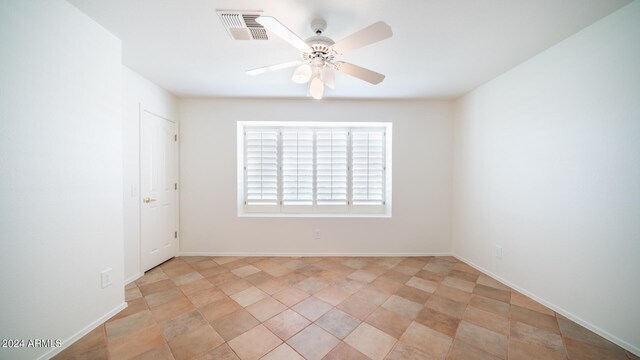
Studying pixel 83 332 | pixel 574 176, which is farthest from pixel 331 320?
pixel 574 176

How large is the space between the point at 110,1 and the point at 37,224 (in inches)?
61.2

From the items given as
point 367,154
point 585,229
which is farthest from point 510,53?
point 367,154

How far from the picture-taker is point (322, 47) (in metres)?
1.51

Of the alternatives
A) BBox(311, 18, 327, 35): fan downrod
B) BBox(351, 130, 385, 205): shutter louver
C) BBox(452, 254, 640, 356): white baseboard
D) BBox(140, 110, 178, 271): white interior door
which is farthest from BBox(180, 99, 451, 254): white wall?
BBox(311, 18, 327, 35): fan downrod

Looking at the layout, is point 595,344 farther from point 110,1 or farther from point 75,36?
point 75,36

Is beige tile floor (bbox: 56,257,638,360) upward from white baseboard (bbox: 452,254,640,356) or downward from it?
downward

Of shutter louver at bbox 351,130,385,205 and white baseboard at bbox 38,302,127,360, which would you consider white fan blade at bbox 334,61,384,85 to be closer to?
shutter louver at bbox 351,130,385,205

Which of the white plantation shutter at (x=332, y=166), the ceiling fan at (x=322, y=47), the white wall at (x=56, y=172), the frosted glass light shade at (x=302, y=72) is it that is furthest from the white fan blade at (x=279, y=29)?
the white plantation shutter at (x=332, y=166)

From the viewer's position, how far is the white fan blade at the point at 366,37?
46.8 inches

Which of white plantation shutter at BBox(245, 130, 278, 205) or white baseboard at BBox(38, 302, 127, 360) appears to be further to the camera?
white plantation shutter at BBox(245, 130, 278, 205)

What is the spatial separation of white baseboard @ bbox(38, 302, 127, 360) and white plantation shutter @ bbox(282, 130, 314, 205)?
2.12m

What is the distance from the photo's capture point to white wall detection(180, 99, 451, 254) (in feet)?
10.3

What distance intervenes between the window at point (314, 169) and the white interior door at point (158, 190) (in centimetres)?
95

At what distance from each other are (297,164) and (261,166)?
0.58 m
